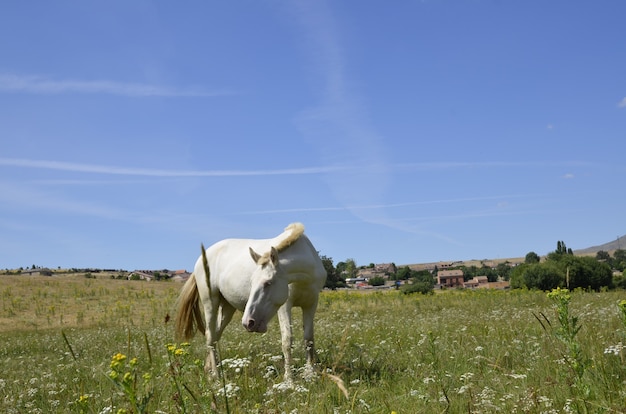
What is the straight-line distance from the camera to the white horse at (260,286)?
21.1 feet

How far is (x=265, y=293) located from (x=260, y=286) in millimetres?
117

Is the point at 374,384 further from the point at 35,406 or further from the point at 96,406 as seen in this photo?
the point at 35,406

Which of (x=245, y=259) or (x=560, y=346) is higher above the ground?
(x=245, y=259)

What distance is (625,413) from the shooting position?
3010 millimetres

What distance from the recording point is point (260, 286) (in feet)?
21.1

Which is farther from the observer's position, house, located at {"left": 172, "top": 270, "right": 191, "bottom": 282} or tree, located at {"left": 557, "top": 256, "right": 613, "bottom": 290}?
house, located at {"left": 172, "top": 270, "right": 191, "bottom": 282}

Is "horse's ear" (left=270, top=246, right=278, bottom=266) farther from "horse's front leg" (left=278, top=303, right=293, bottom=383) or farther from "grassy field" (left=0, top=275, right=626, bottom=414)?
"grassy field" (left=0, top=275, right=626, bottom=414)

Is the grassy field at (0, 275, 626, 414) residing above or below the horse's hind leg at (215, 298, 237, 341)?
below

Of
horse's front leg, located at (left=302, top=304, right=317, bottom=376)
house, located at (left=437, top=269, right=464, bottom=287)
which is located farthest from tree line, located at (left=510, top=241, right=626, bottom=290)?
house, located at (left=437, top=269, right=464, bottom=287)

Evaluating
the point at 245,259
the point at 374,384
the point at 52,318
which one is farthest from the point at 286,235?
the point at 52,318


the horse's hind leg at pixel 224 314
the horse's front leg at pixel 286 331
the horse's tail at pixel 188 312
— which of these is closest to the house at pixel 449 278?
the horse's tail at pixel 188 312

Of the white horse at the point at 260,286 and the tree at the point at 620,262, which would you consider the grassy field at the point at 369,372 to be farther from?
the tree at the point at 620,262

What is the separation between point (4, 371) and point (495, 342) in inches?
347

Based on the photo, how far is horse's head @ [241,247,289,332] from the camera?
6297 millimetres
